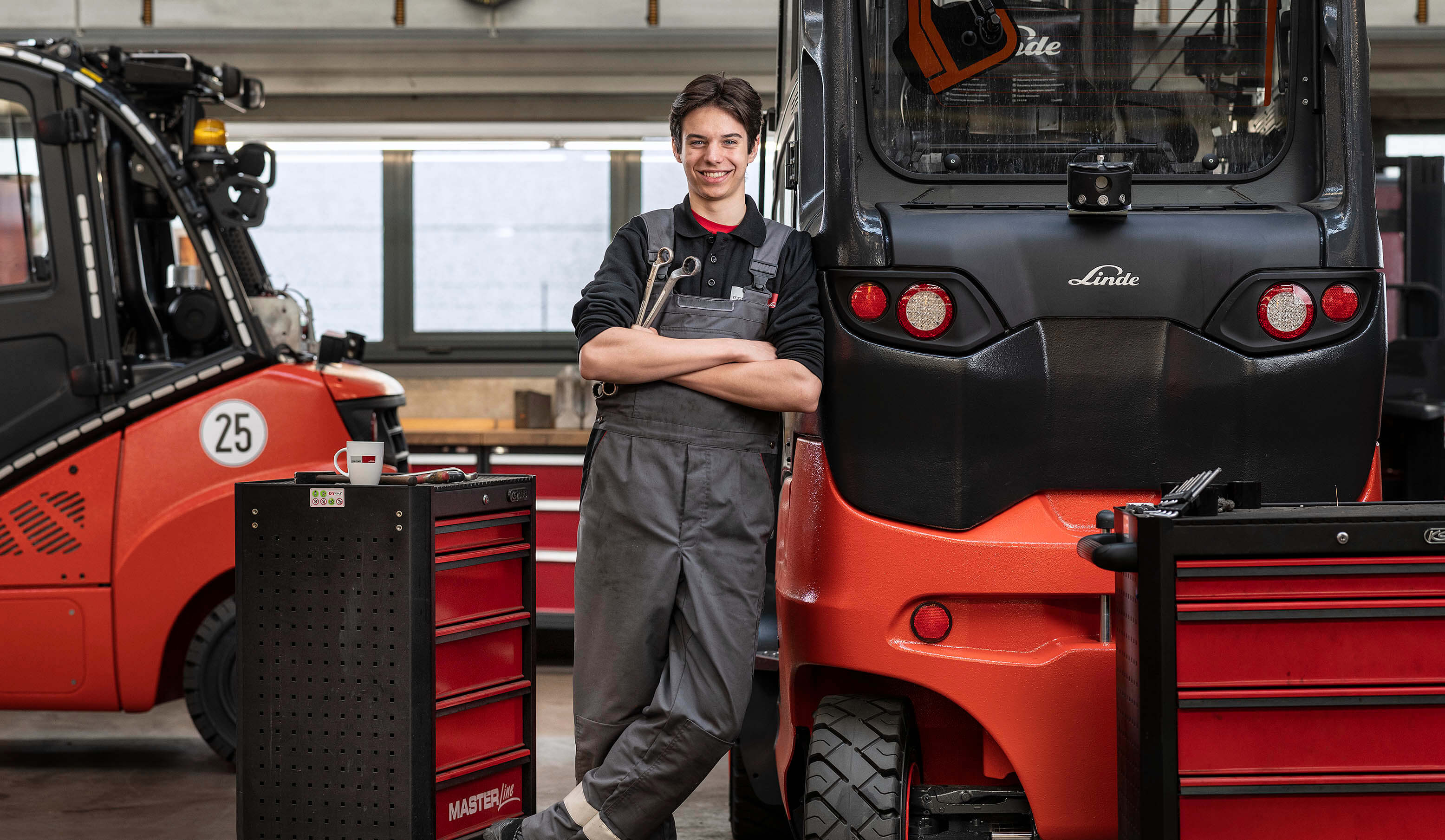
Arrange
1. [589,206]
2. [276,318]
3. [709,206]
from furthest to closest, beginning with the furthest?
[589,206], [276,318], [709,206]

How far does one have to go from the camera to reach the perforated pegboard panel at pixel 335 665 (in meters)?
2.84

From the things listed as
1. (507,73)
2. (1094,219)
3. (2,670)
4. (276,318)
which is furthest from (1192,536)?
(507,73)

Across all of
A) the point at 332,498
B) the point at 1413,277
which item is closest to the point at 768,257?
the point at 332,498

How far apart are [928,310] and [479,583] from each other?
1234mm

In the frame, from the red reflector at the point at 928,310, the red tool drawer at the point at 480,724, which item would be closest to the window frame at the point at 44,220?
the red tool drawer at the point at 480,724

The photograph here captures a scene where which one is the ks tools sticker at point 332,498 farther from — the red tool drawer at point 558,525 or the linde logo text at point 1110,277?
the red tool drawer at point 558,525

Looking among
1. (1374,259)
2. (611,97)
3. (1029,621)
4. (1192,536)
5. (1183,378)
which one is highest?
(611,97)

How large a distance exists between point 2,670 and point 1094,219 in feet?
12.4

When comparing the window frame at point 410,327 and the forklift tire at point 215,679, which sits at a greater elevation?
the window frame at point 410,327

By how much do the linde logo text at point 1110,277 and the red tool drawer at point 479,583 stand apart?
1.48 metres

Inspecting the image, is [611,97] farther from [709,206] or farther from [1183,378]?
[1183,378]

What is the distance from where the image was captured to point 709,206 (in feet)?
9.05

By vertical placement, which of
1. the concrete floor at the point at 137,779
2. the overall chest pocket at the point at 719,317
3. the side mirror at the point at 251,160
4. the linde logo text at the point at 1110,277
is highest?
the side mirror at the point at 251,160

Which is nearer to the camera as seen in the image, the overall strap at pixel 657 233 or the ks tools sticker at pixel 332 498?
the overall strap at pixel 657 233
